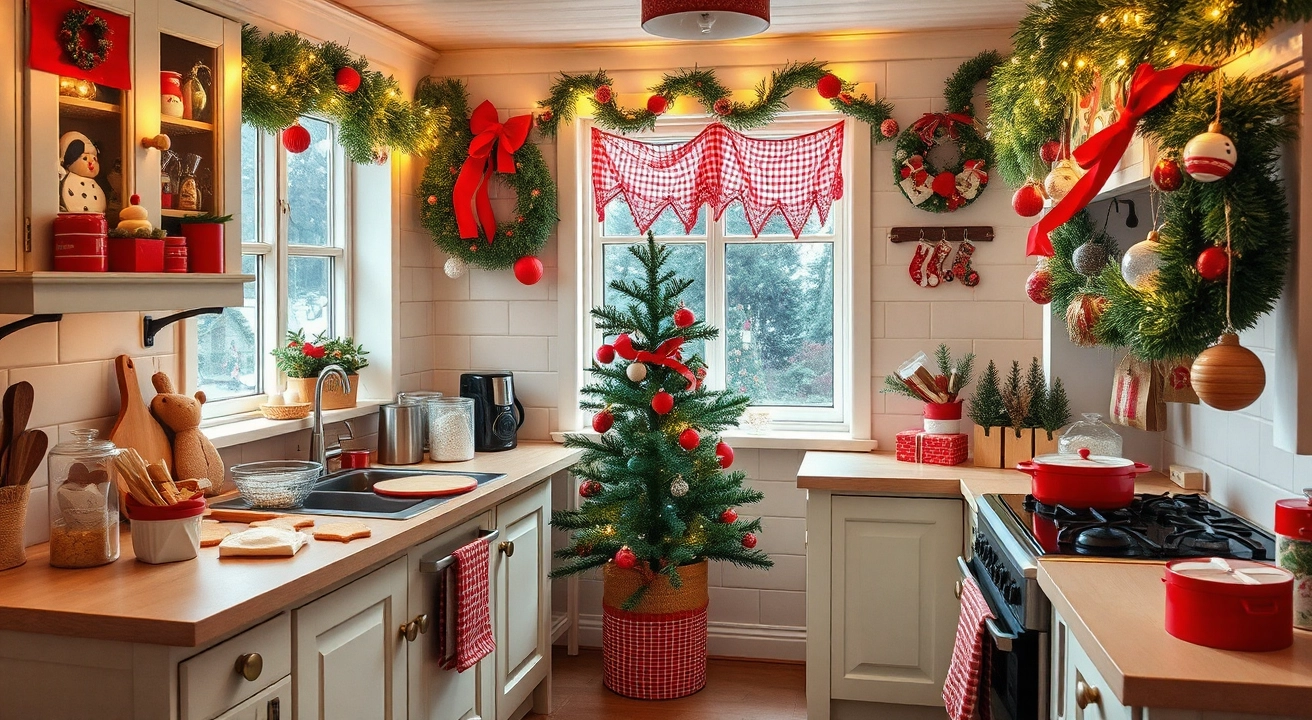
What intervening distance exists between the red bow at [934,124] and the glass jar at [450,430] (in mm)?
1887

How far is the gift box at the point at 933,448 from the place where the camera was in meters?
3.71

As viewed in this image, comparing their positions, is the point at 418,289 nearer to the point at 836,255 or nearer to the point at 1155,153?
the point at 836,255

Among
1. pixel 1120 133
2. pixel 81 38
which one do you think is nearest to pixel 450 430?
pixel 81 38

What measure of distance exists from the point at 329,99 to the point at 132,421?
123cm

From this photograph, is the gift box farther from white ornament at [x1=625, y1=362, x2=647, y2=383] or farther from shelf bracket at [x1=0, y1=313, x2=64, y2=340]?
shelf bracket at [x1=0, y1=313, x2=64, y2=340]

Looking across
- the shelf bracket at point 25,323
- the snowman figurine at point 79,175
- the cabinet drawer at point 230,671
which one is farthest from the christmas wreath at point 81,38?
the cabinet drawer at point 230,671

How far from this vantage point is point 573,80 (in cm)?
420

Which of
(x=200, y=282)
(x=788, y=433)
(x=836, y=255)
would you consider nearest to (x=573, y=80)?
(x=836, y=255)

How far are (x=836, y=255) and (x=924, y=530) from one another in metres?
1.26

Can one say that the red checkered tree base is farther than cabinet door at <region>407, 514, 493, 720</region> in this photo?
Yes

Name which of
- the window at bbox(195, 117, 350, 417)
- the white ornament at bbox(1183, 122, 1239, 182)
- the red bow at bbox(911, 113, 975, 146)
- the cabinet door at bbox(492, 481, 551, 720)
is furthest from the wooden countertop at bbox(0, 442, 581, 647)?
the red bow at bbox(911, 113, 975, 146)

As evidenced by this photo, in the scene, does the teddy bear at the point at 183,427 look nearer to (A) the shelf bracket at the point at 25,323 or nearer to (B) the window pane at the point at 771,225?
(A) the shelf bracket at the point at 25,323

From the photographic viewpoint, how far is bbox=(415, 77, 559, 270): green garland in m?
4.19

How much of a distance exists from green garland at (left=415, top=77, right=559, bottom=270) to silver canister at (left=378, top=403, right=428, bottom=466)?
772 mm
